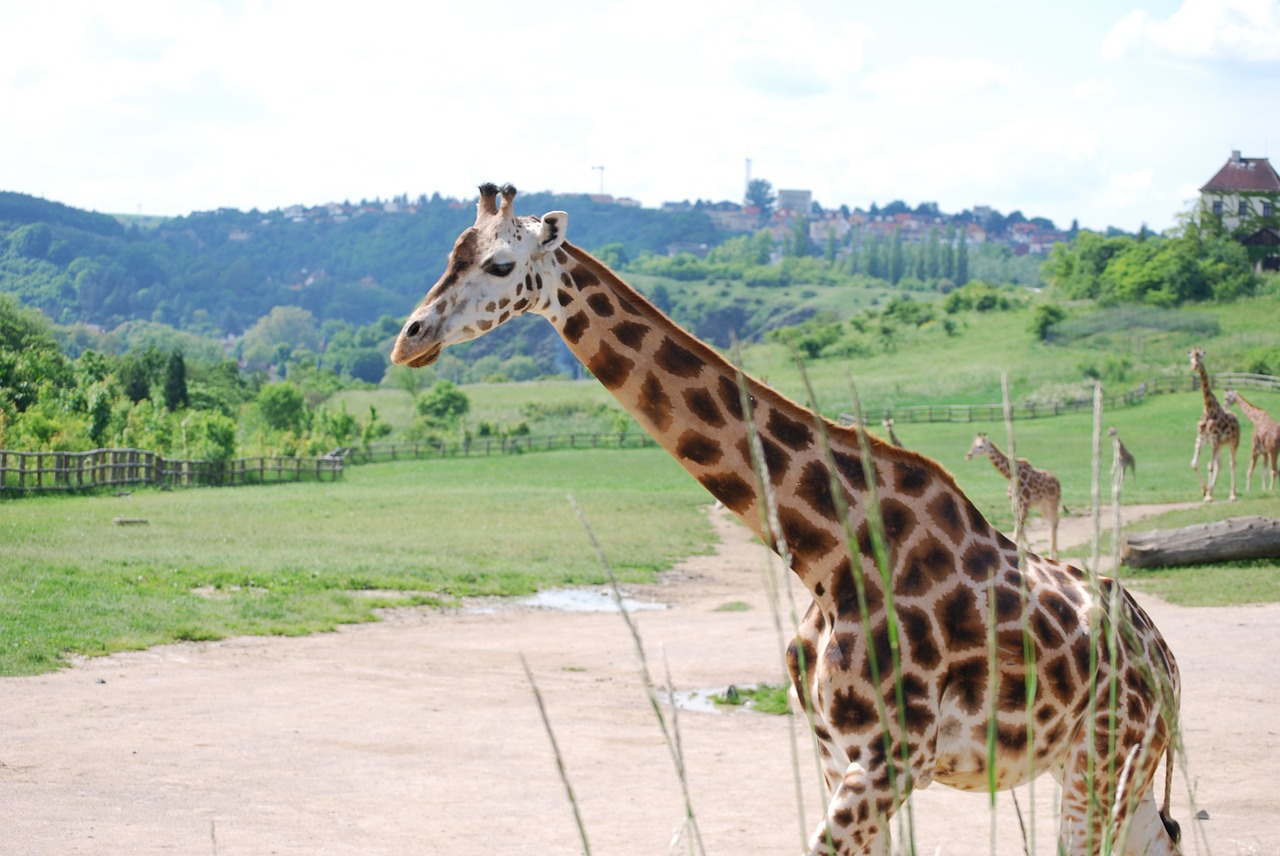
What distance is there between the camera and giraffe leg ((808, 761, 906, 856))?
15.1 feet

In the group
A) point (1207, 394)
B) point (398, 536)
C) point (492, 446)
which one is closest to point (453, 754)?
point (398, 536)

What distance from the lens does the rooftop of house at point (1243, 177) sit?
3780 inches

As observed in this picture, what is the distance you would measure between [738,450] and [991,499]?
2573 cm

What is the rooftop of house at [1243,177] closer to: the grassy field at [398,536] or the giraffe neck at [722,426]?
the grassy field at [398,536]

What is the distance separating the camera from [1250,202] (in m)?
90.7

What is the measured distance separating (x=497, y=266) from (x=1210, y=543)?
54.6 ft

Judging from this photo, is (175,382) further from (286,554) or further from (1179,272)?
(1179,272)

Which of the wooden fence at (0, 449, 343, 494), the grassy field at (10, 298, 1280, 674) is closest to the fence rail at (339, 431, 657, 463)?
the grassy field at (10, 298, 1280, 674)

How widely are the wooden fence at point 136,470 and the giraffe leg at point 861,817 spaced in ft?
74.3

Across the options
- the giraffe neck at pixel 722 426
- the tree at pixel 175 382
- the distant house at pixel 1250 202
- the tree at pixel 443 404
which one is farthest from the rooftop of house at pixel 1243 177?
the giraffe neck at pixel 722 426

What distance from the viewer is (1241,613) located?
52.9 ft

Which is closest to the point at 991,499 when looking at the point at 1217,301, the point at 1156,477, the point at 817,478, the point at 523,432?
the point at 1156,477

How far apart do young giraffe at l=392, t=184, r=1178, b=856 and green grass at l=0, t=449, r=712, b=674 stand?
25.3ft

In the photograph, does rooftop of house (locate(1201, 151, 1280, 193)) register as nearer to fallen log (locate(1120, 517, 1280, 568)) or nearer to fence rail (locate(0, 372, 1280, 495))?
fence rail (locate(0, 372, 1280, 495))
